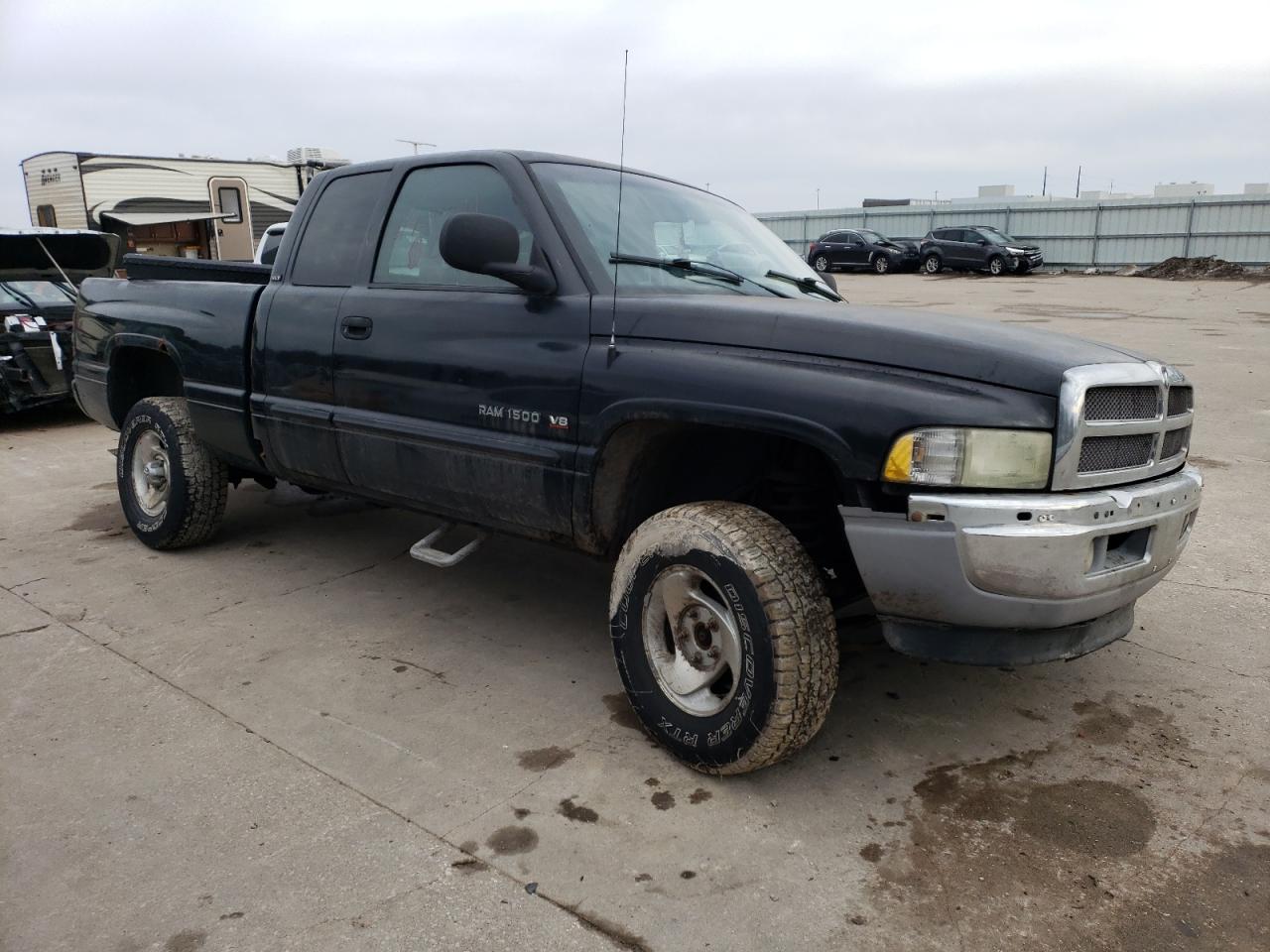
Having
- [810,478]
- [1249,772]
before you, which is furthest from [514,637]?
[1249,772]

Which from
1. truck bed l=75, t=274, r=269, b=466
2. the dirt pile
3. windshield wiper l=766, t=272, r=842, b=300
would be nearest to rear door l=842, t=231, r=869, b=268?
the dirt pile

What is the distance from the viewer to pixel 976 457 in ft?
7.93

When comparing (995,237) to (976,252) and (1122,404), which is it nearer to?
(976,252)

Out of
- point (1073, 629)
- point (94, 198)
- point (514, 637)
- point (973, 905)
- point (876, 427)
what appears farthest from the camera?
point (94, 198)

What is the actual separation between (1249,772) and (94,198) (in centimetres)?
1992

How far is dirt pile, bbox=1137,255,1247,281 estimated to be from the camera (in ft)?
90.4

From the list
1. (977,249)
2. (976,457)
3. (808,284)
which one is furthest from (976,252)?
(976,457)

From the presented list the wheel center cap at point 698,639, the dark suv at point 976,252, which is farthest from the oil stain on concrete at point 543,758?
the dark suv at point 976,252

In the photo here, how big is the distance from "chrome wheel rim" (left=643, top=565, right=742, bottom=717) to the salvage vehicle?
6.91 metres

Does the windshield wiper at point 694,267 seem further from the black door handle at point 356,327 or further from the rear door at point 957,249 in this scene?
the rear door at point 957,249

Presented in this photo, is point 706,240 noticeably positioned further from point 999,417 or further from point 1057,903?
point 1057,903

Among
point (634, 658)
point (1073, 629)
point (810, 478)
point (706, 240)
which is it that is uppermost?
point (706, 240)

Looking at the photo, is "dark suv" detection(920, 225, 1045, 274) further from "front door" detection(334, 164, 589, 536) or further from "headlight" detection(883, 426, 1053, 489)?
"headlight" detection(883, 426, 1053, 489)

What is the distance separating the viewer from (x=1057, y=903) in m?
2.32
